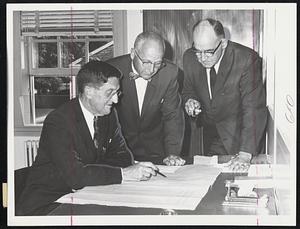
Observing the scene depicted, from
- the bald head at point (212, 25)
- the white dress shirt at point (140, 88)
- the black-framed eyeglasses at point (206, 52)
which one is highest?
the bald head at point (212, 25)

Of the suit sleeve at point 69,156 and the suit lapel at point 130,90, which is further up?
the suit lapel at point 130,90

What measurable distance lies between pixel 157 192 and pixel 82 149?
0.40 meters

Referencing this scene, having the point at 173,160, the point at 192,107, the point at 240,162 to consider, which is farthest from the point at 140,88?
the point at 240,162

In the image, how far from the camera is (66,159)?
2443 millimetres

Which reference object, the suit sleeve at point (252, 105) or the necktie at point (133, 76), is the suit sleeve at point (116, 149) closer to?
the necktie at point (133, 76)

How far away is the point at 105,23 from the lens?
2.45m

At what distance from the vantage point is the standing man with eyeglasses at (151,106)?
8.16 feet

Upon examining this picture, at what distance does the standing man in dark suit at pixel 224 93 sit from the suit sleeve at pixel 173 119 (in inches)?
1.7

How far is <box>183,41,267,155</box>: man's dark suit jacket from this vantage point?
8.11 feet

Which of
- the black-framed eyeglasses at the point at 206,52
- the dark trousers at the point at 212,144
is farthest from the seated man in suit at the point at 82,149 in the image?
the black-framed eyeglasses at the point at 206,52

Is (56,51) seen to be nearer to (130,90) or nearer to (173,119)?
(130,90)

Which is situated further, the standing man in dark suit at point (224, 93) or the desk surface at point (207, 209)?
the standing man in dark suit at point (224, 93)

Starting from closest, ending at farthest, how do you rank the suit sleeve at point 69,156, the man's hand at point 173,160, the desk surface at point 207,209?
1. the desk surface at point 207,209
2. the suit sleeve at point 69,156
3. the man's hand at point 173,160

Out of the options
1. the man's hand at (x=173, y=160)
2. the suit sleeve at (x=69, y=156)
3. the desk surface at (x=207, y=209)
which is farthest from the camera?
the man's hand at (x=173, y=160)
